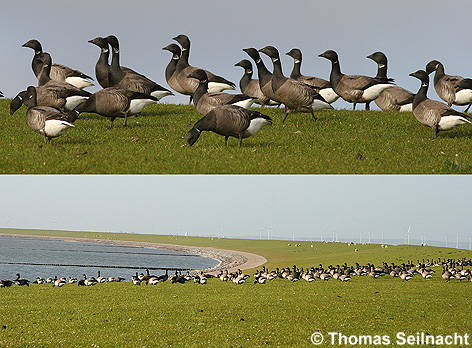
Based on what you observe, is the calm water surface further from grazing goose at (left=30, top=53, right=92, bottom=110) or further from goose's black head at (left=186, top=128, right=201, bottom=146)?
goose's black head at (left=186, top=128, right=201, bottom=146)

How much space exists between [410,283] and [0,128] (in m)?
24.8

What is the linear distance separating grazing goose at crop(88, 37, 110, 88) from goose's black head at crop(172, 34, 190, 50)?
6.08m

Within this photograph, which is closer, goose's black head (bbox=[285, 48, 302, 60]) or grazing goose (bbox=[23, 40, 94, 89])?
grazing goose (bbox=[23, 40, 94, 89])

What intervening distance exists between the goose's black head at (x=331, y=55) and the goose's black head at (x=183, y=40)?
933 centimetres

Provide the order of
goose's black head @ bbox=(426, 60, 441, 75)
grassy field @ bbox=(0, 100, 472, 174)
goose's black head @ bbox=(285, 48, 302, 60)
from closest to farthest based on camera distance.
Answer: grassy field @ bbox=(0, 100, 472, 174) → goose's black head @ bbox=(426, 60, 441, 75) → goose's black head @ bbox=(285, 48, 302, 60)

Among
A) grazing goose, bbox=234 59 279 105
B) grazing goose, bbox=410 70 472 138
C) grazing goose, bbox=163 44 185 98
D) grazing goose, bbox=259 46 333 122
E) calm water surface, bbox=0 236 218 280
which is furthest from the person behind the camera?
calm water surface, bbox=0 236 218 280

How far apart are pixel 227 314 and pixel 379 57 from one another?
29828mm

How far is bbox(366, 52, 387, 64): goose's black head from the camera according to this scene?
154 ft

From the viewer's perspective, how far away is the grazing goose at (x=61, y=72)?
41281 mm

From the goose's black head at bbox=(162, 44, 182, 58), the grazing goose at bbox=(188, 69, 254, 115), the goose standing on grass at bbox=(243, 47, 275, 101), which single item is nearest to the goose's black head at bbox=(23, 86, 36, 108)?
the grazing goose at bbox=(188, 69, 254, 115)

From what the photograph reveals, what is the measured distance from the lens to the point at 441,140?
3053cm

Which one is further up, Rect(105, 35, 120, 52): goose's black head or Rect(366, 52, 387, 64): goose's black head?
Rect(366, 52, 387, 64): goose's black head

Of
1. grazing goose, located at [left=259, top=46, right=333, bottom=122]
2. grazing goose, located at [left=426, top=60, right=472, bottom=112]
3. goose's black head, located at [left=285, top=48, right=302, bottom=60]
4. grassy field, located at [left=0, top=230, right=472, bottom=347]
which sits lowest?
grassy field, located at [left=0, top=230, right=472, bottom=347]

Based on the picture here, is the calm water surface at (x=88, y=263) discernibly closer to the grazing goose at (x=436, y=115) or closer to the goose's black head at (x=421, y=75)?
the goose's black head at (x=421, y=75)
